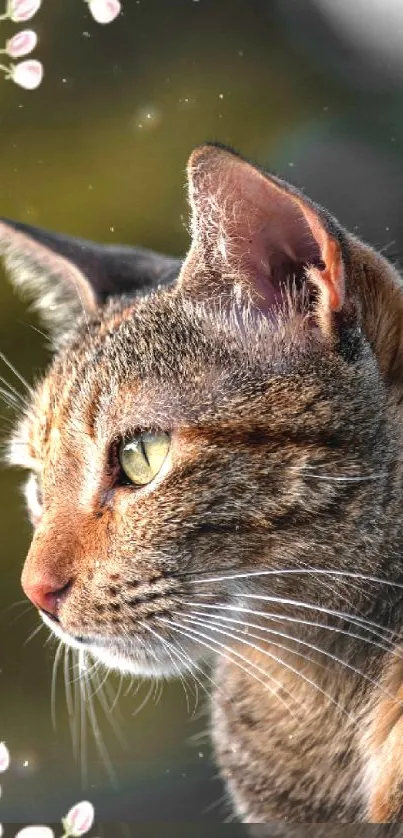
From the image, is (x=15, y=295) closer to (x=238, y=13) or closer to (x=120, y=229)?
(x=120, y=229)

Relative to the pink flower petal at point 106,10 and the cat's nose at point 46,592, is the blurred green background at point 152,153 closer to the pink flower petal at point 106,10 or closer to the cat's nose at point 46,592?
the pink flower petal at point 106,10

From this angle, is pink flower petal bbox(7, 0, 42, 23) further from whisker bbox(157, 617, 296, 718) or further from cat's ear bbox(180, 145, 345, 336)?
whisker bbox(157, 617, 296, 718)

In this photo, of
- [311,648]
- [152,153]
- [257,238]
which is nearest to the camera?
[257,238]

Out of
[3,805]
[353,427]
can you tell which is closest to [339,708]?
[353,427]

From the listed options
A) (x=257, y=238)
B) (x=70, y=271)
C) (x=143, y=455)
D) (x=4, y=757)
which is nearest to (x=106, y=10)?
(x=70, y=271)

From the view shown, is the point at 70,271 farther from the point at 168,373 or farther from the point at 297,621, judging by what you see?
the point at 297,621

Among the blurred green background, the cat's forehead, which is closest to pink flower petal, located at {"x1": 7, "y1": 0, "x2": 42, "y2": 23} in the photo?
the blurred green background
